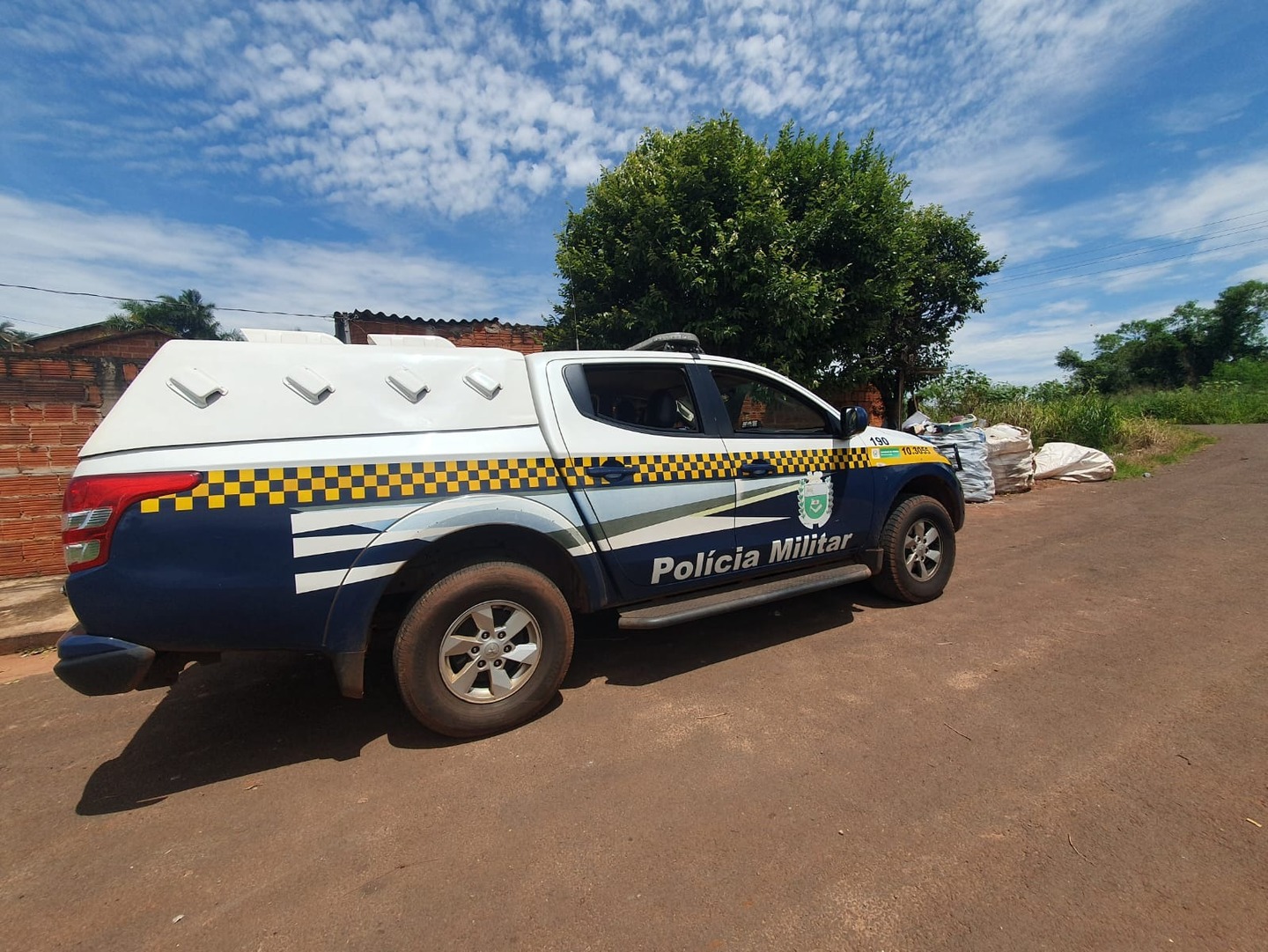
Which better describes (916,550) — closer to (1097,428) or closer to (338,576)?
(338,576)

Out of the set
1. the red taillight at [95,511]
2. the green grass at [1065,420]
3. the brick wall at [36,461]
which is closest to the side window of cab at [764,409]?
the red taillight at [95,511]

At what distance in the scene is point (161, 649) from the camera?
87.4 inches

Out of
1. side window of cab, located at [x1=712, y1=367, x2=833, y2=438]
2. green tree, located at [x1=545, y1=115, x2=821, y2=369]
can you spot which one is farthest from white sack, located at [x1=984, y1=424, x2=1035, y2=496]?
side window of cab, located at [x1=712, y1=367, x2=833, y2=438]

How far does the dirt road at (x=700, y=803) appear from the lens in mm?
1679

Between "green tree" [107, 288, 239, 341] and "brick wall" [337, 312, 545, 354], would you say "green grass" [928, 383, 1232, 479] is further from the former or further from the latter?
"green tree" [107, 288, 239, 341]

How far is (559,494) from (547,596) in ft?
1.66

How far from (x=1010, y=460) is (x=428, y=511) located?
960cm

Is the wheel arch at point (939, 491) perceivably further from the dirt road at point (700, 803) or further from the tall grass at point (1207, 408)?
the tall grass at point (1207, 408)

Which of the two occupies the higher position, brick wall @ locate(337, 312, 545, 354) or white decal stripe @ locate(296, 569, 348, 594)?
brick wall @ locate(337, 312, 545, 354)

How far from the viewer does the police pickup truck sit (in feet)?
7.07

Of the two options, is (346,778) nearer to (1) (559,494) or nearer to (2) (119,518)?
(2) (119,518)

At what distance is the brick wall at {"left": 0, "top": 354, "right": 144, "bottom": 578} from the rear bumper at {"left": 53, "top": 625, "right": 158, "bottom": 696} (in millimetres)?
3790

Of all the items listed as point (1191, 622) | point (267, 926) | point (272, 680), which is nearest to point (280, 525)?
point (267, 926)

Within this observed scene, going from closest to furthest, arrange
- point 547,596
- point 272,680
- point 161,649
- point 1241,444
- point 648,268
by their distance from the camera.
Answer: point 161,649, point 547,596, point 272,680, point 648,268, point 1241,444
